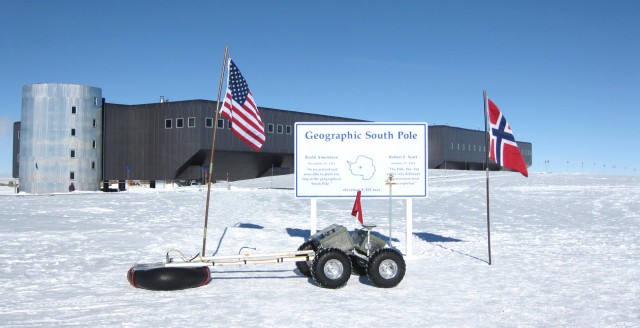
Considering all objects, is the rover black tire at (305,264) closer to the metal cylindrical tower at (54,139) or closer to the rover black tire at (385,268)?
the rover black tire at (385,268)

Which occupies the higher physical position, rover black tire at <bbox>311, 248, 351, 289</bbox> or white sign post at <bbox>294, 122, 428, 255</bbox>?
white sign post at <bbox>294, 122, 428, 255</bbox>

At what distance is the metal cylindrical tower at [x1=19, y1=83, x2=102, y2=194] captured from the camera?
170 ft

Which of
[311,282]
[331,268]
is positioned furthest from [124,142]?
[331,268]

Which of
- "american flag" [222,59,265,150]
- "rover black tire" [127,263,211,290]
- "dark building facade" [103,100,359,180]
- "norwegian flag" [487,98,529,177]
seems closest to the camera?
"rover black tire" [127,263,211,290]

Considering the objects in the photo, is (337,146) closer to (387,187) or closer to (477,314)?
(387,187)

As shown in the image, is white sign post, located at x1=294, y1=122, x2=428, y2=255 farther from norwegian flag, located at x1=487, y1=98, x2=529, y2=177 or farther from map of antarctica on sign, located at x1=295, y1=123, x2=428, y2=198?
norwegian flag, located at x1=487, y1=98, x2=529, y2=177

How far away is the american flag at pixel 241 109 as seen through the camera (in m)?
12.5

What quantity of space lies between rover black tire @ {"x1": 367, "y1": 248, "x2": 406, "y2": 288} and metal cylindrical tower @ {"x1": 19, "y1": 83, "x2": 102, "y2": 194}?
4841 cm

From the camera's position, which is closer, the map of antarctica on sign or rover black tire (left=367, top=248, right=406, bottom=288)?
rover black tire (left=367, top=248, right=406, bottom=288)

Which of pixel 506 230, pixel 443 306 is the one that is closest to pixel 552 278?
pixel 443 306

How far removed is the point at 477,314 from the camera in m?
7.89

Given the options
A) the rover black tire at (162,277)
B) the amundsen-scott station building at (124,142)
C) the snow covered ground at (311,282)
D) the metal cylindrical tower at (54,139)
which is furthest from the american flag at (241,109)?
the metal cylindrical tower at (54,139)

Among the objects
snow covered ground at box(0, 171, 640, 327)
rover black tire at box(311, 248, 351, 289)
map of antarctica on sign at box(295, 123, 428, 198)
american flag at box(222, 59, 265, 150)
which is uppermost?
american flag at box(222, 59, 265, 150)

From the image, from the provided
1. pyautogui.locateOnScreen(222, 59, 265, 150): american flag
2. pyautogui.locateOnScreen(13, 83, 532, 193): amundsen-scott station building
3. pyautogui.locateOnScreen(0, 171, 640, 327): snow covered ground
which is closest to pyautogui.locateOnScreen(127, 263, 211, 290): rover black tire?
pyautogui.locateOnScreen(0, 171, 640, 327): snow covered ground
